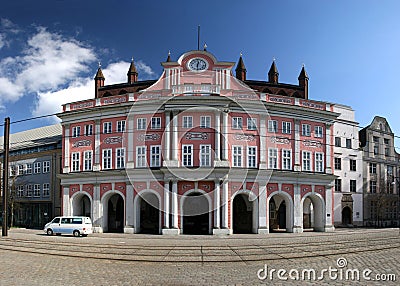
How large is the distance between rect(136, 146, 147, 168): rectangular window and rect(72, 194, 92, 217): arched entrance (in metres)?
8.63

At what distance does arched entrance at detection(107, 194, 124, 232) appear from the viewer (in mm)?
43188

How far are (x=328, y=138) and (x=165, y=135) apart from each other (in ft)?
60.2

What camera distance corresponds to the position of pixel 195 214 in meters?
38.6

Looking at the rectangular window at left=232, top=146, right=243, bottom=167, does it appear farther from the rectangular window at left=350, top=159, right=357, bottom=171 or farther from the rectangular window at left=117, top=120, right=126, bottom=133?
the rectangular window at left=350, top=159, right=357, bottom=171

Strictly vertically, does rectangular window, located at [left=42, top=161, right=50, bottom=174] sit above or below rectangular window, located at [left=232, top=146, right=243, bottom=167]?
below

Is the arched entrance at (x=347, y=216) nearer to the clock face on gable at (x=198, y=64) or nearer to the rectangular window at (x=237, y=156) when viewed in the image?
the rectangular window at (x=237, y=156)

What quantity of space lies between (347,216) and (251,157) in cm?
2301

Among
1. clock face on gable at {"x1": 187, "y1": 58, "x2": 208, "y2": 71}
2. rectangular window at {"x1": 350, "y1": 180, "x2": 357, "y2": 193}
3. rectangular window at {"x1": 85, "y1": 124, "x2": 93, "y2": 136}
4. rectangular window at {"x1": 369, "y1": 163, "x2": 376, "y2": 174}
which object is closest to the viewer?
clock face on gable at {"x1": 187, "y1": 58, "x2": 208, "y2": 71}

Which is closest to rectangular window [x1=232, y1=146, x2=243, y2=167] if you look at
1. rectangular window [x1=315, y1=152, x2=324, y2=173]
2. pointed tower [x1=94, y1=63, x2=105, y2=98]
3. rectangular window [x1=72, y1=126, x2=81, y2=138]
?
rectangular window [x1=315, y1=152, x2=324, y2=173]

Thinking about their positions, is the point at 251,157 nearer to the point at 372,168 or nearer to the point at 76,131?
the point at 76,131

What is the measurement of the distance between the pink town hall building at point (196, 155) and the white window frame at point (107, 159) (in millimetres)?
107

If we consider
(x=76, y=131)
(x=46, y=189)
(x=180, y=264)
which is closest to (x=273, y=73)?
(x=76, y=131)

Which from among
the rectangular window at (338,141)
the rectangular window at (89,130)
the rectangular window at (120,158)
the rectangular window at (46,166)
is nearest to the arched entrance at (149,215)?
the rectangular window at (120,158)

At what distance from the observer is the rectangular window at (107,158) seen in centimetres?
4066
